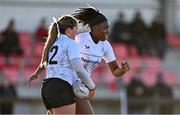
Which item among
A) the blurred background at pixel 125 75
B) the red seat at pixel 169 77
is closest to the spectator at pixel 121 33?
the blurred background at pixel 125 75

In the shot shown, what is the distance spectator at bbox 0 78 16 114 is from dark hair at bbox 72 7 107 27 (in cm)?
821

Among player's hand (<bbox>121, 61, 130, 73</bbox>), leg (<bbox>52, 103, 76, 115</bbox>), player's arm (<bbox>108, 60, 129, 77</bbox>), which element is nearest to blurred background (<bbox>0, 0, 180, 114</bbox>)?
player's arm (<bbox>108, 60, 129, 77</bbox>)

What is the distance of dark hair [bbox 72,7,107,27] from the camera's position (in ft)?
26.1

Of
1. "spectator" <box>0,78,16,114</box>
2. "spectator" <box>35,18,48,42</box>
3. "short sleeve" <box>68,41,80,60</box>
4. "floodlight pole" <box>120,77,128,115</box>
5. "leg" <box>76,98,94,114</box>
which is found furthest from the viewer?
"spectator" <box>35,18,48,42</box>

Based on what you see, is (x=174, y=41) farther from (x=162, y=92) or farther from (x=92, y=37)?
(x=92, y=37)

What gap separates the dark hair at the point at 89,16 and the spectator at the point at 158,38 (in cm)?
1115

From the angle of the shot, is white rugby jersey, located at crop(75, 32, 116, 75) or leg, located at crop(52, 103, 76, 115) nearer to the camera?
leg, located at crop(52, 103, 76, 115)

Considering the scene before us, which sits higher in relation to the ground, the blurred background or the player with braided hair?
the player with braided hair

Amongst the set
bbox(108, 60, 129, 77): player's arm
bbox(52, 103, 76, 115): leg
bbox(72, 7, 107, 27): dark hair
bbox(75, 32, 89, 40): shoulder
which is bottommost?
bbox(52, 103, 76, 115): leg

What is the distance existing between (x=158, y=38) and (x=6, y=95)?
17.4 ft

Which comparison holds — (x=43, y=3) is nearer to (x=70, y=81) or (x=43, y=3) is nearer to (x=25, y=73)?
(x=25, y=73)

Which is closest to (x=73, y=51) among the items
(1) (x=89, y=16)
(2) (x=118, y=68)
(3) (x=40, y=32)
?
(1) (x=89, y=16)

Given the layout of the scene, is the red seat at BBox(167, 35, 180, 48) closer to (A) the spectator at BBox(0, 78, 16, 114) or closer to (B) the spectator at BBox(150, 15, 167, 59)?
(B) the spectator at BBox(150, 15, 167, 59)

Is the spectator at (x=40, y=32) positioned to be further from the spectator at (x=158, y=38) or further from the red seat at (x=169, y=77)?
the red seat at (x=169, y=77)
